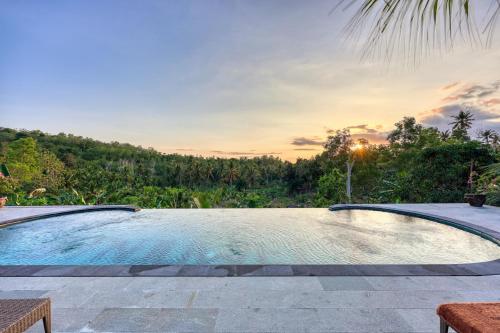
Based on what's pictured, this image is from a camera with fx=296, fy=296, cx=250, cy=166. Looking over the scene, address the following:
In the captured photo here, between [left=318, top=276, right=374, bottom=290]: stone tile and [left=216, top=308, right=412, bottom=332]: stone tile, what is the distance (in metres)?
0.49

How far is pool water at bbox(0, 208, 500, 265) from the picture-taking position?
488 centimetres

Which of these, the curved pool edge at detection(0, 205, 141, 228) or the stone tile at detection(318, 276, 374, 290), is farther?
the curved pool edge at detection(0, 205, 141, 228)

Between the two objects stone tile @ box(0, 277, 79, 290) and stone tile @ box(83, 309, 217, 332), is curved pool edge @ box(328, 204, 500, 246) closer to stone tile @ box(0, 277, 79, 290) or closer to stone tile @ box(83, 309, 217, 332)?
stone tile @ box(83, 309, 217, 332)

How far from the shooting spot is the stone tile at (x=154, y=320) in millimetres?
2201

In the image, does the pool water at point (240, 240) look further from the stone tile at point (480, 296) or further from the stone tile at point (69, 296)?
the stone tile at point (69, 296)

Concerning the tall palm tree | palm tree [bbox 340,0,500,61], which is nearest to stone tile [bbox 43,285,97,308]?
palm tree [bbox 340,0,500,61]

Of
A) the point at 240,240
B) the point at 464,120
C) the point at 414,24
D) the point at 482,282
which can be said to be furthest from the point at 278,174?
the point at 414,24

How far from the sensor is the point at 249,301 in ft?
8.70

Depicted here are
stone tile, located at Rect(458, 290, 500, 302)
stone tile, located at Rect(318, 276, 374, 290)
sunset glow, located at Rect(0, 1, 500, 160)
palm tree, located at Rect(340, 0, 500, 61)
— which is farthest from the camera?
sunset glow, located at Rect(0, 1, 500, 160)

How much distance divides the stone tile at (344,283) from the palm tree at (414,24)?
255cm

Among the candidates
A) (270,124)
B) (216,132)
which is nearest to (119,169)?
(216,132)

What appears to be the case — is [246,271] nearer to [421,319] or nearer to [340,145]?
[421,319]

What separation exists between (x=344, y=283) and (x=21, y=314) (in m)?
2.68

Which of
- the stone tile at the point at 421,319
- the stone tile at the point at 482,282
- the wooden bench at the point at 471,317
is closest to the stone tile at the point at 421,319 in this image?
the stone tile at the point at 421,319
